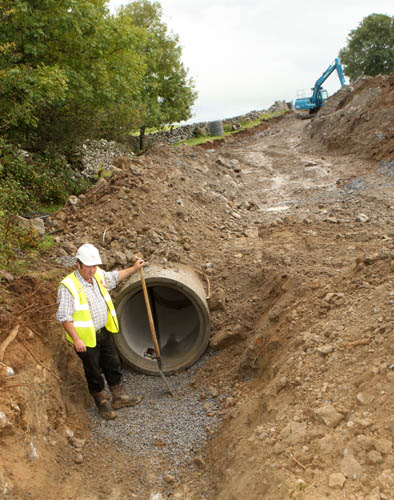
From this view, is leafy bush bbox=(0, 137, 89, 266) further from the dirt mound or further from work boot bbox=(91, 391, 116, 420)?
the dirt mound

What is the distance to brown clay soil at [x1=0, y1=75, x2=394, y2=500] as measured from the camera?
10.7 ft

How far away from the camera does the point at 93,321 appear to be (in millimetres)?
4844

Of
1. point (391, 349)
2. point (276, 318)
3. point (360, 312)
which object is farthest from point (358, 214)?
point (391, 349)

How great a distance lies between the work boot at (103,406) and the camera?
202 inches

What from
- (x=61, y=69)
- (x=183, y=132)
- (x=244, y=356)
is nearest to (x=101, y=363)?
(x=244, y=356)

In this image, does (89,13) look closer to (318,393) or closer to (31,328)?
(31,328)

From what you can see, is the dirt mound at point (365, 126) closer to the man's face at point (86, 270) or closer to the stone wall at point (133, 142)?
the stone wall at point (133, 142)

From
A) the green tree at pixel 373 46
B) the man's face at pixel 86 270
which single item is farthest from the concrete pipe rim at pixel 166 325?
the green tree at pixel 373 46

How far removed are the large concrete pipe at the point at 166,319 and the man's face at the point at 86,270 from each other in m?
1.27

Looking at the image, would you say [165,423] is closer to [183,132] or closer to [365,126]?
[365,126]

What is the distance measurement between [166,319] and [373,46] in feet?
126

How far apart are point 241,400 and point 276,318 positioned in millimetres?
1116

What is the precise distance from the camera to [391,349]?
363 cm

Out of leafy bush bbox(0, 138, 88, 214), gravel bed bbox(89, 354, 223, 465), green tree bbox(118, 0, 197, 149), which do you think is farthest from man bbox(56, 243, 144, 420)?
green tree bbox(118, 0, 197, 149)
